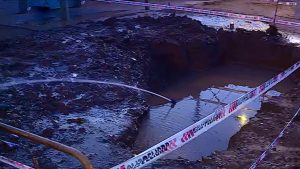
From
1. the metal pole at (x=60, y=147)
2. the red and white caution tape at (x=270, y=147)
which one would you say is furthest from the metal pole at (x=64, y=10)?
the metal pole at (x=60, y=147)

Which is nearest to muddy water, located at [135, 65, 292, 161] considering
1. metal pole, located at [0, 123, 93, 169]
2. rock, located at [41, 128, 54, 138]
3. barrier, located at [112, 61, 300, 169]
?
rock, located at [41, 128, 54, 138]

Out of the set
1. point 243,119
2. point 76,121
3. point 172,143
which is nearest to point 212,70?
point 243,119

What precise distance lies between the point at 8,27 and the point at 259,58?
863cm

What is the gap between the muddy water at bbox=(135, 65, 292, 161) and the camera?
7402 mm

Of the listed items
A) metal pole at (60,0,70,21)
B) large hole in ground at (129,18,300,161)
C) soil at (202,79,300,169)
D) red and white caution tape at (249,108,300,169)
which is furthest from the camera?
metal pole at (60,0,70,21)

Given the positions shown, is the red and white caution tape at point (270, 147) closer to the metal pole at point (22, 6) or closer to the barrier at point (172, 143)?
the barrier at point (172, 143)

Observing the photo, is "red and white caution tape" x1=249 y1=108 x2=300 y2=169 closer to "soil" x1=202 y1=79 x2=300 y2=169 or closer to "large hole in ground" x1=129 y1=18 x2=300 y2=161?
"soil" x1=202 y1=79 x2=300 y2=169

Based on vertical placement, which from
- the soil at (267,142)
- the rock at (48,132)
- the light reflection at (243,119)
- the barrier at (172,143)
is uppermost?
the barrier at (172,143)

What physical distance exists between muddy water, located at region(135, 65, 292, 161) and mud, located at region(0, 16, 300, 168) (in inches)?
12.7

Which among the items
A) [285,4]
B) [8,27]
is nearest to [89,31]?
[8,27]

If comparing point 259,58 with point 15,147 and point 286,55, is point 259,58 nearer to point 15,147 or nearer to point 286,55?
point 286,55

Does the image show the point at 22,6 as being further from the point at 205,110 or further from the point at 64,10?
the point at 205,110

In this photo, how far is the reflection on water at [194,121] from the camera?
7262mm

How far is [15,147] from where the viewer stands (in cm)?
A: 587
